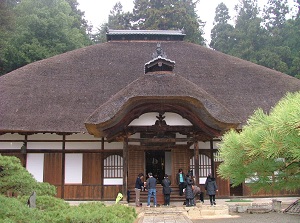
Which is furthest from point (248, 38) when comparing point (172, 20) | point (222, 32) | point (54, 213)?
point (54, 213)

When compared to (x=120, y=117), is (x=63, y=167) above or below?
below

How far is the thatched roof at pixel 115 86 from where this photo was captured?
12.0m

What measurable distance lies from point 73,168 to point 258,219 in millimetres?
7295

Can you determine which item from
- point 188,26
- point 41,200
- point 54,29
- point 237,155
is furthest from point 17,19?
point 237,155

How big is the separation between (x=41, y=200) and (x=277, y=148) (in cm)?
Answer: 378

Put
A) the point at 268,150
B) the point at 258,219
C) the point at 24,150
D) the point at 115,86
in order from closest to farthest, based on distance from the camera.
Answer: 1. the point at 268,150
2. the point at 258,219
3. the point at 24,150
4. the point at 115,86

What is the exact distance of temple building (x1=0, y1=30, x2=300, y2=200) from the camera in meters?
11.9

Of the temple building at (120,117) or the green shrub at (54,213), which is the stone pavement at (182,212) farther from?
the green shrub at (54,213)

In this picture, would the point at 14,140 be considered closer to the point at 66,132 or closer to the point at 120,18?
the point at 66,132

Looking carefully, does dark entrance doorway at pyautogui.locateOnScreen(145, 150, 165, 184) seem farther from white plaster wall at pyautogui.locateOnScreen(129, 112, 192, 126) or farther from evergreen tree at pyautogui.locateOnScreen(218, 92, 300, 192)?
evergreen tree at pyautogui.locateOnScreen(218, 92, 300, 192)

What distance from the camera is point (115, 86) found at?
15.8m

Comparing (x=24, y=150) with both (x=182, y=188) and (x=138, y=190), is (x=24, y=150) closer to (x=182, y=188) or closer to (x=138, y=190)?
(x=138, y=190)

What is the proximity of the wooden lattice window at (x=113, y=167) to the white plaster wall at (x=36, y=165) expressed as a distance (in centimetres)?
255

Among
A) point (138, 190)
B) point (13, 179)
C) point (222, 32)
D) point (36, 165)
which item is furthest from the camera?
point (222, 32)
